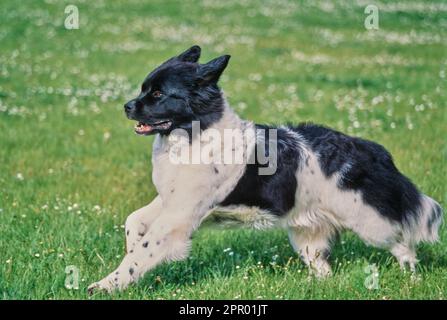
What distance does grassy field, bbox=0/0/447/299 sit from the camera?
220 inches

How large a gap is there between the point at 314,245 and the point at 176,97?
1.63 metres

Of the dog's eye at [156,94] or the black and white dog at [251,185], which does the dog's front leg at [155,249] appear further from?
the dog's eye at [156,94]

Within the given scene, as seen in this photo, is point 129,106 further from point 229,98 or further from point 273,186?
point 229,98

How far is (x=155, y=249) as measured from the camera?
16.8ft

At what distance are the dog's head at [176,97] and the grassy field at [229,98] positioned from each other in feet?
3.69

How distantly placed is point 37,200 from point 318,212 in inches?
122

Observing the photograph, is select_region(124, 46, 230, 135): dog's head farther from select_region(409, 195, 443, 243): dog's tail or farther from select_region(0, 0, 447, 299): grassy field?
select_region(409, 195, 443, 243): dog's tail

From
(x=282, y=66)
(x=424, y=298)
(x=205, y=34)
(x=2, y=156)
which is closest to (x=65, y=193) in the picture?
(x=2, y=156)

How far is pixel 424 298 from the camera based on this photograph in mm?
5195

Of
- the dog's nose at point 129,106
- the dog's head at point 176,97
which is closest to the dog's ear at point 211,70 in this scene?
the dog's head at point 176,97

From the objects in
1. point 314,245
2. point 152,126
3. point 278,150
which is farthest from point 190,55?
point 314,245

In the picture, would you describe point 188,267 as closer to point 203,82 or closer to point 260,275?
point 260,275

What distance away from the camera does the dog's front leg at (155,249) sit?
16.7 feet

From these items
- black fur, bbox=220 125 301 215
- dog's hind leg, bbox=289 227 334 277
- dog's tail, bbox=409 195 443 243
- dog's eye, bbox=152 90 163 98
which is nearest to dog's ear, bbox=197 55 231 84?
dog's eye, bbox=152 90 163 98
